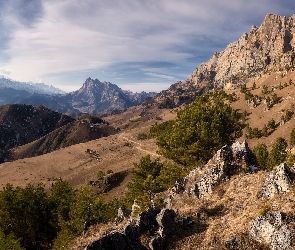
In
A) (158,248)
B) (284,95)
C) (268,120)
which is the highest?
(284,95)

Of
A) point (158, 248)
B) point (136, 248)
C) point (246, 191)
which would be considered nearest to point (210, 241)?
point (158, 248)

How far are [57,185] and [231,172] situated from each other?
122ft

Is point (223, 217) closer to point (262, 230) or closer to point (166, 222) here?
point (262, 230)

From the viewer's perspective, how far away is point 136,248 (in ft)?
66.2

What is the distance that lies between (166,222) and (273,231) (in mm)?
8035

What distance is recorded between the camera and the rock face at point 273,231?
16.6m

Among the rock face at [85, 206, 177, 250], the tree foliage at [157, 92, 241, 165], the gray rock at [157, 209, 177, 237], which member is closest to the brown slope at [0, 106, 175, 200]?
the tree foliage at [157, 92, 241, 165]

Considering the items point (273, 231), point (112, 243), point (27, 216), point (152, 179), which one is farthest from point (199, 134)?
point (27, 216)

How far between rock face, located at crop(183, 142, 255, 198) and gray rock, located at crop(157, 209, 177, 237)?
921cm

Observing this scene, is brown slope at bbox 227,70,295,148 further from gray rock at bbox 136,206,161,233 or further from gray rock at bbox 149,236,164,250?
gray rock at bbox 149,236,164,250

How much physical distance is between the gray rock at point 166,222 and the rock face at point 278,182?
8548mm

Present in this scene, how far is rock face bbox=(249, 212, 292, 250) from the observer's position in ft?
54.3

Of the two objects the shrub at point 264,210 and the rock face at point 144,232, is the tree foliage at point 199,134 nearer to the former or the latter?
the rock face at point 144,232

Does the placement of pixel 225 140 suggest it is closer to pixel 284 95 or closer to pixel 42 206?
pixel 42 206
